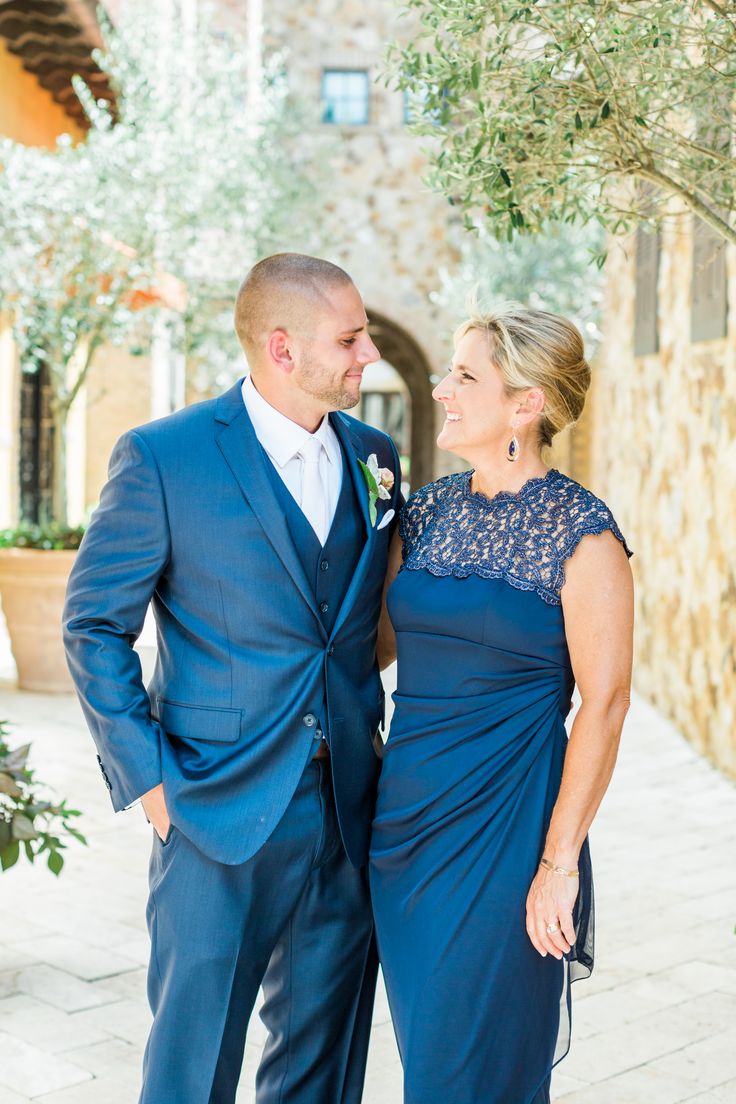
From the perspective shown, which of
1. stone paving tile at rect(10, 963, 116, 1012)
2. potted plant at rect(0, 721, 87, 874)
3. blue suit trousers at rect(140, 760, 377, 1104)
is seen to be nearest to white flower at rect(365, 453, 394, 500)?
blue suit trousers at rect(140, 760, 377, 1104)

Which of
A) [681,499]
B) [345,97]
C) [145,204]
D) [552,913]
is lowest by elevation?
[552,913]

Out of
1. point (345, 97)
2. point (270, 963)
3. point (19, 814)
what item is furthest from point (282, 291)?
point (345, 97)

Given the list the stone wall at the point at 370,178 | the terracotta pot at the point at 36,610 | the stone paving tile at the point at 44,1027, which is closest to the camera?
the stone paving tile at the point at 44,1027

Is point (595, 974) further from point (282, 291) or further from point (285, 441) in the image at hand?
point (282, 291)

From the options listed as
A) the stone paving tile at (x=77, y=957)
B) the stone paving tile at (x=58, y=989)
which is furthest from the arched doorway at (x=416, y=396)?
the stone paving tile at (x=58, y=989)

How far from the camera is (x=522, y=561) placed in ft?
8.39

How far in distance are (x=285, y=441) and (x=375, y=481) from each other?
0.20m

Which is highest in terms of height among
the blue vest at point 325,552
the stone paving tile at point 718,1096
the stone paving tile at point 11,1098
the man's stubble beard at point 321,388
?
the man's stubble beard at point 321,388

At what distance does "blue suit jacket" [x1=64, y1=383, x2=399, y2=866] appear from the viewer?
245cm

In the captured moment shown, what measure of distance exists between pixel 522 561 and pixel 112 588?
2.49 ft

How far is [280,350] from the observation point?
2.57 metres

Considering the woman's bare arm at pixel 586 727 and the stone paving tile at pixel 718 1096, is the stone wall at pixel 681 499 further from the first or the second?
the woman's bare arm at pixel 586 727

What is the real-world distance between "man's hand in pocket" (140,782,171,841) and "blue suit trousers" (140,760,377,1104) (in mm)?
25

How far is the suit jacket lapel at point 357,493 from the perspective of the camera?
257 cm
